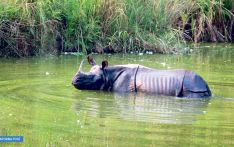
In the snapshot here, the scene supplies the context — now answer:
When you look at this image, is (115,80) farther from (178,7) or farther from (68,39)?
(178,7)

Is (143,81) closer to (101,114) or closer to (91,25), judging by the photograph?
(101,114)

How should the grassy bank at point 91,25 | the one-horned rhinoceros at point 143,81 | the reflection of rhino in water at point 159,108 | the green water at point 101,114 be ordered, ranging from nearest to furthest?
the green water at point 101,114, the reflection of rhino in water at point 159,108, the one-horned rhinoceros at point 143,81, the grassy bank at point 91,25

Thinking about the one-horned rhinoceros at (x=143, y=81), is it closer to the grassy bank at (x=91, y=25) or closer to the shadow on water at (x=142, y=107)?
the shadow on water at (x=142, y=107)

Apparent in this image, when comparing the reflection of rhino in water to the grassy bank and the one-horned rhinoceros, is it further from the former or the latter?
the grassy bank

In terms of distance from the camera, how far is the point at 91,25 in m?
14.5

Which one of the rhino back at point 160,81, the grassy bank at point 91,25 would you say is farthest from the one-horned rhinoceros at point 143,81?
the grassy bank at point 91,25

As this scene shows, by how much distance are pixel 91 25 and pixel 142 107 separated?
5.45 m

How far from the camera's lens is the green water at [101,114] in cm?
744

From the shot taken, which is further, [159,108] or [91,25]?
[91,25]

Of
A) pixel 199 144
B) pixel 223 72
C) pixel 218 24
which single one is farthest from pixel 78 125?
pixel 218 24

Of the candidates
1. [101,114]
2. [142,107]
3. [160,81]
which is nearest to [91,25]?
[160,81]

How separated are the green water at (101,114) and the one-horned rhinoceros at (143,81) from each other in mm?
185

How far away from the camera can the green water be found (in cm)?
744

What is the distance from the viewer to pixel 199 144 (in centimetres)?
725
